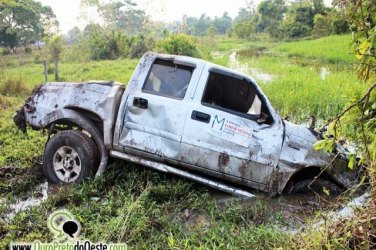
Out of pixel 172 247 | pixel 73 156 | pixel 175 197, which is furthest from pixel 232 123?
pixel 73 156

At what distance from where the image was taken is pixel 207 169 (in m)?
5.26

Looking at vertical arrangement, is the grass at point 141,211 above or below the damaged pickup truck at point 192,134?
below

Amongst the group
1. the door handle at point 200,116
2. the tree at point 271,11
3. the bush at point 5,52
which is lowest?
the bush at point 5,52

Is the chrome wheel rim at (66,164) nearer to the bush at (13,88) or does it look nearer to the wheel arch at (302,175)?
the wheel arch at (302,175)

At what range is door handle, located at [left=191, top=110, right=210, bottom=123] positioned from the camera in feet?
16.9

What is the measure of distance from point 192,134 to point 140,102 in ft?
2.75

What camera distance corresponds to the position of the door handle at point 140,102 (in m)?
5.28

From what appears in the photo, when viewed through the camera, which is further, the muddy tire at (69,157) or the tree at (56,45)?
the tree at (56,45)

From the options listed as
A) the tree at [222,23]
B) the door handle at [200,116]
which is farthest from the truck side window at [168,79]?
the tree at [222,23]

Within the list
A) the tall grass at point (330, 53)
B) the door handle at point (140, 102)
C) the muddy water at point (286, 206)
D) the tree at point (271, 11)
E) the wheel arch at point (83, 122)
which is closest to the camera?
the muddy water at point (286, 206)

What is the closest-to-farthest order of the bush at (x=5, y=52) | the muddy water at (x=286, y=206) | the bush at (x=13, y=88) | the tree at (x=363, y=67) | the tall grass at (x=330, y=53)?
the tree at (x=363, y=67) → the muddy water at (x=286, y=206) → the bush at (x=13, y=88) → the tall grass at (x=330, y=53) → the bush at (x=5, y=52)

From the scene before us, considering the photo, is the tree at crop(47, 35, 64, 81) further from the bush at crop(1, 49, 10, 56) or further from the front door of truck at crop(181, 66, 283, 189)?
the bush at crop(1, 49, 10, 56)

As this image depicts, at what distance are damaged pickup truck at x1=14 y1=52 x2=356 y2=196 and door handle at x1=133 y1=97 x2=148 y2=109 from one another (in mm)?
14

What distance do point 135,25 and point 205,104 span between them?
51595 mm
